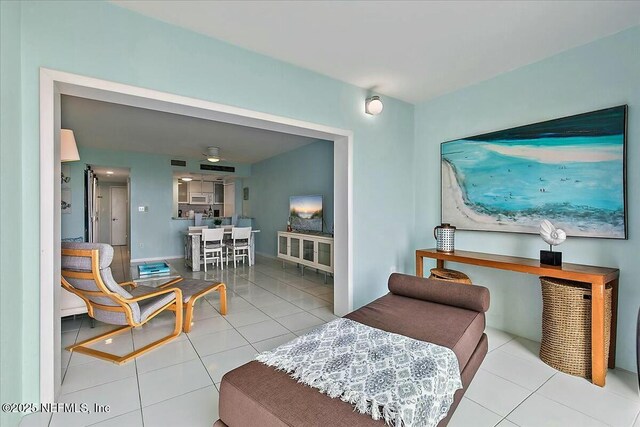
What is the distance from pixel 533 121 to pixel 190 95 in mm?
3093

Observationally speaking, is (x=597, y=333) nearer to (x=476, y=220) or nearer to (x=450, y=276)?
(x=450, y=276)

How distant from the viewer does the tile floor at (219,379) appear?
70.1 inches

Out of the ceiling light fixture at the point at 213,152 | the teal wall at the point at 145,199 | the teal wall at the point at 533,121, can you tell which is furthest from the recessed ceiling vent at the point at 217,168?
the teal wall at the point at 533,121

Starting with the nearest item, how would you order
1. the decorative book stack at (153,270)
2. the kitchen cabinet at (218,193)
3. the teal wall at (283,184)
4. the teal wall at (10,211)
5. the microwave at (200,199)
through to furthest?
the teal wall at (10,211) < the decorative book stack at (153,270) < the teal wall at (283,184) < the microwave at (200,199) < the kitchen cabinet at (218,193)

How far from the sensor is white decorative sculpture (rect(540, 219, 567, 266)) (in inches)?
95.3

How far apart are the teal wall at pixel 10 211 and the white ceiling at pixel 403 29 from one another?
0.79m

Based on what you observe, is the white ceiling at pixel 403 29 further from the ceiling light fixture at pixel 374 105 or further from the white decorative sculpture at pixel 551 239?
the white decorative sculpture at pixel 551 239

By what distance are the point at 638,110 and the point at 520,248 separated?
139 centimetres

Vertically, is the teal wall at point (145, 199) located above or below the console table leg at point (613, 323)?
above

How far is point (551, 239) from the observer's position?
245 cm

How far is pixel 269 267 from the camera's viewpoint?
6293 mm

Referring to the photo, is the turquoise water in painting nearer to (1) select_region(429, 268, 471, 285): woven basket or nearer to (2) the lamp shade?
(1) select_region(429, 268, 471, 285): woven basket

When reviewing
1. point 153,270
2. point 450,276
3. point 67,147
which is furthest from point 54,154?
point 450,276

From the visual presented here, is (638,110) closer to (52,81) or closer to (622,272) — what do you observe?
(622,272)
